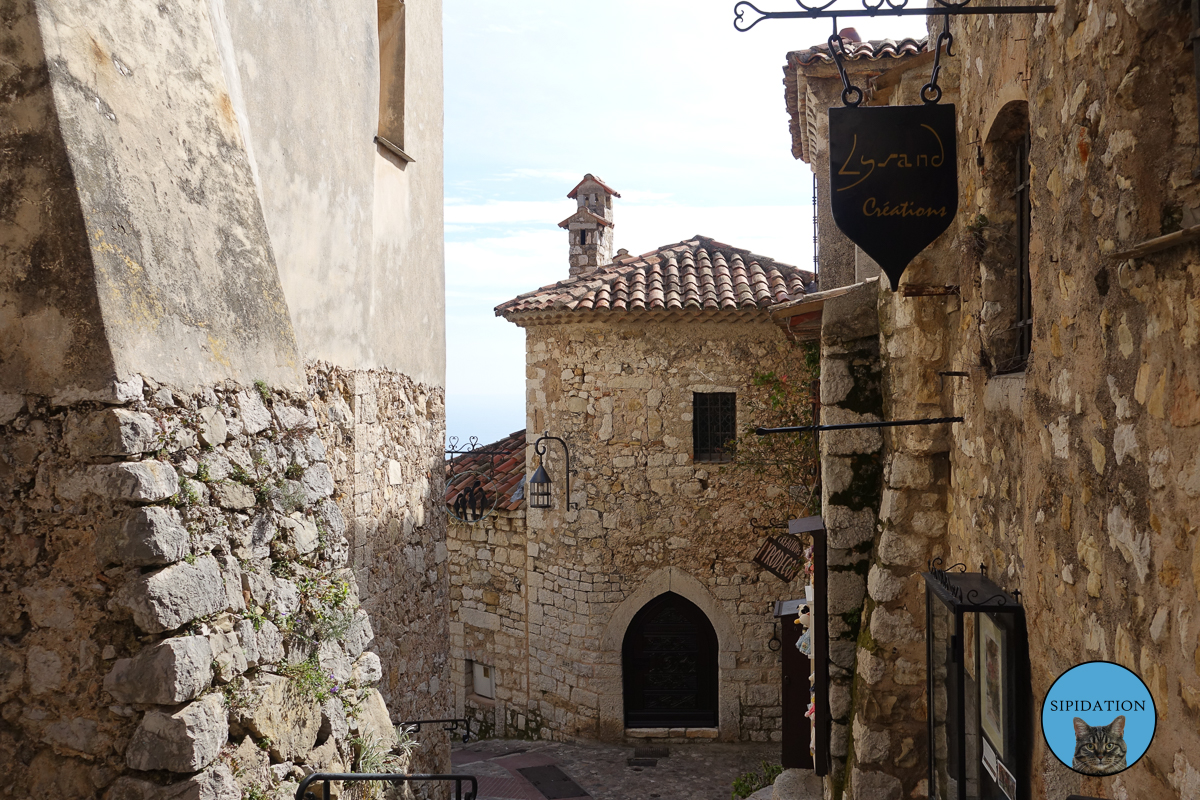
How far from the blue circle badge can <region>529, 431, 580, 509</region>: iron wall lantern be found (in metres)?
10.5

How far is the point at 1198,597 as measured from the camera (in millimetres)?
2041

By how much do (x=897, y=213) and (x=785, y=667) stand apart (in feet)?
16.8

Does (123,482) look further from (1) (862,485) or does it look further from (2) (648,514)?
(2) (648,514)

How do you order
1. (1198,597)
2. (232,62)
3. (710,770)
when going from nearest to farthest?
1. (1198,597)
2. (232,62)
3. (710,770)

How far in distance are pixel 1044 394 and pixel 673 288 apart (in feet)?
31.3

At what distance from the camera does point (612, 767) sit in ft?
Answer: 38.6

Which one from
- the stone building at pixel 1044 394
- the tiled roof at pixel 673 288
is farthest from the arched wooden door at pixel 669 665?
the stone building at pixel 1044 394

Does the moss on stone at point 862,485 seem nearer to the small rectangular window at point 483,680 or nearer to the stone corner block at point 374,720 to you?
the stone corner block at point 374,720

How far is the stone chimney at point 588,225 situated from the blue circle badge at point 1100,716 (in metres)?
13.8

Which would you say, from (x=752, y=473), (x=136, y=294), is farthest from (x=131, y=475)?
(x=752, y=473)

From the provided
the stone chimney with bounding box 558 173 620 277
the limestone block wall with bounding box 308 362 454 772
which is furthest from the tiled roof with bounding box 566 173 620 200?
the limestone block wall with bounding box 308 362 454 772

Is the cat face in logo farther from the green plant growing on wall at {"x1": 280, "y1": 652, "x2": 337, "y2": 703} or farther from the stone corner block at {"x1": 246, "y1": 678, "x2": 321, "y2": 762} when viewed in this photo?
the green plant growing on wall at {"x1": 280, "y1": 652, "x2": 337, "y2": 703}

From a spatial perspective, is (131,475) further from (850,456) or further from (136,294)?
(850,456)

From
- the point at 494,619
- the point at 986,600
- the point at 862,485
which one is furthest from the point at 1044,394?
the point at 494,619
